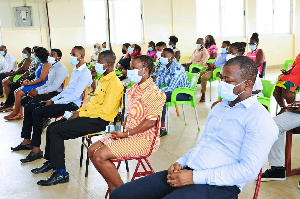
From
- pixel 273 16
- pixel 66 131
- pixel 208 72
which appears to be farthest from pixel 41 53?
pixel 273 16

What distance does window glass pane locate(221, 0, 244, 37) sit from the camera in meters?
12.5

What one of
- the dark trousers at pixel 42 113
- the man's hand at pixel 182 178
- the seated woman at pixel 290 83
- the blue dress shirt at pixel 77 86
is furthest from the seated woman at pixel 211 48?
the man's hand at pixel 182 178

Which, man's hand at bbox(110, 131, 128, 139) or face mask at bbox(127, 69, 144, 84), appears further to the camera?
face mask at bbox(127, 69, 144, 84)

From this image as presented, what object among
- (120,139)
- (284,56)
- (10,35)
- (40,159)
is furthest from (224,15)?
(120,139)

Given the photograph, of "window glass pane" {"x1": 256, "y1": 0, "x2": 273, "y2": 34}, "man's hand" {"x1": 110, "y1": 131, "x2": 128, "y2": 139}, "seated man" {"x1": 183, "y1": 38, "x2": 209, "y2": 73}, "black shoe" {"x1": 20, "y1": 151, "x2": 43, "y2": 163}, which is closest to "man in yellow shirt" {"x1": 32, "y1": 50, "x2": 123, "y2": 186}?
"man's hand" {"x1": 110, "y1": 131, "x2": 128, "y2": 139}

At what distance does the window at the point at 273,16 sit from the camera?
42.5 feet

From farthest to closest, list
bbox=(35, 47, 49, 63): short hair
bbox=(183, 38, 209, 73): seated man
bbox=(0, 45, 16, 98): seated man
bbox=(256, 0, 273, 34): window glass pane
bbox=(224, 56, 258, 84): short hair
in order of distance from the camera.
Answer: bbox=(256, 0, 273, 34): window glass pane, bbox=(0, 45, 16, 98): seated man, bbox=(183, 38, 209, 73): seated man, bbox=(35, 47, 49, 63): short hair, bbox=(224, 56, 258, 84): short hair

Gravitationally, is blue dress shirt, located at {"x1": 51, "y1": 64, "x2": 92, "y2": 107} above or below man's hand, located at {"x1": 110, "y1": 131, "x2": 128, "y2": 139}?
above

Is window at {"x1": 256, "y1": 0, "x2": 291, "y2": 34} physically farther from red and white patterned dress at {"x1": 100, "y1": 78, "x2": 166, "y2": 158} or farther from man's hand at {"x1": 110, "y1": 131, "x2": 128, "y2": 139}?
man's hand at {"x1": 110, "y1": 131, "x2": 128, "y2": 139}

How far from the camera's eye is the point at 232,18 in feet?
41.3

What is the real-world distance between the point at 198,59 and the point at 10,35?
515cm

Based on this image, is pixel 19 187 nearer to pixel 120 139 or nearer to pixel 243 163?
pixel 120 139

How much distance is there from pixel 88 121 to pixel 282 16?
11.7 m

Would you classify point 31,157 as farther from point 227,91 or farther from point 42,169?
point 227,91
